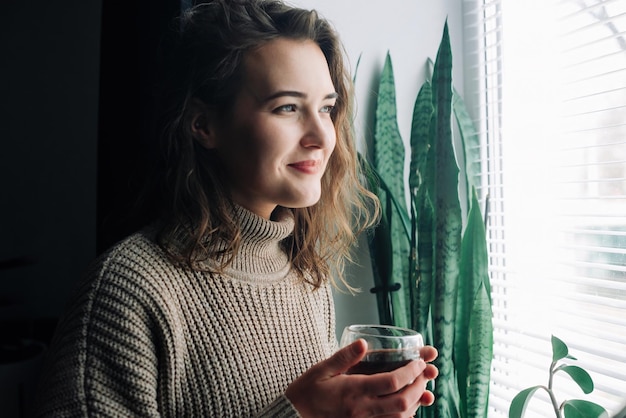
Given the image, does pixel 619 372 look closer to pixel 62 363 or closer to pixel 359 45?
pixel 359 45

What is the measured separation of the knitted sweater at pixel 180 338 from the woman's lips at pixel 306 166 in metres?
0.14

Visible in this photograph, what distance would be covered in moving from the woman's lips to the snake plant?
15.5 inches

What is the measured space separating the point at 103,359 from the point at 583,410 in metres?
1.04

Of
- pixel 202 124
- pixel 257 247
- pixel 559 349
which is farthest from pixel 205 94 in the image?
pixel 559 349

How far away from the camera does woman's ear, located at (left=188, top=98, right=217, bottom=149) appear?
100 centimetres

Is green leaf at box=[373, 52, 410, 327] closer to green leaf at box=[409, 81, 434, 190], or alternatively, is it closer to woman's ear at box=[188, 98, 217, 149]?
green leaf at box=[409, 81, 434, 190]

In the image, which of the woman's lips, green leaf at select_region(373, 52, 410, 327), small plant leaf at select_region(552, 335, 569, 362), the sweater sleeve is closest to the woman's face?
the woman's lips

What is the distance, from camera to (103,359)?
77 cm

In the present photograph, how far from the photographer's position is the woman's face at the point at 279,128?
0.94 metres

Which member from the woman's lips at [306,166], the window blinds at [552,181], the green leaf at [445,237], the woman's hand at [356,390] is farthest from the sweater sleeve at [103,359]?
the window blinds at [552,181]

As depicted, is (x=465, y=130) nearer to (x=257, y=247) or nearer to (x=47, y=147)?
(x=257, y=247)

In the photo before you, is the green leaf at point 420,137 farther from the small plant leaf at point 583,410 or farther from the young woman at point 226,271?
the small plant leaf at point 583,410

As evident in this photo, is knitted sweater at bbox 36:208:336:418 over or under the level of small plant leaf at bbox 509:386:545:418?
over

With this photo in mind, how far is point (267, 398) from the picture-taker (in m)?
0.93
